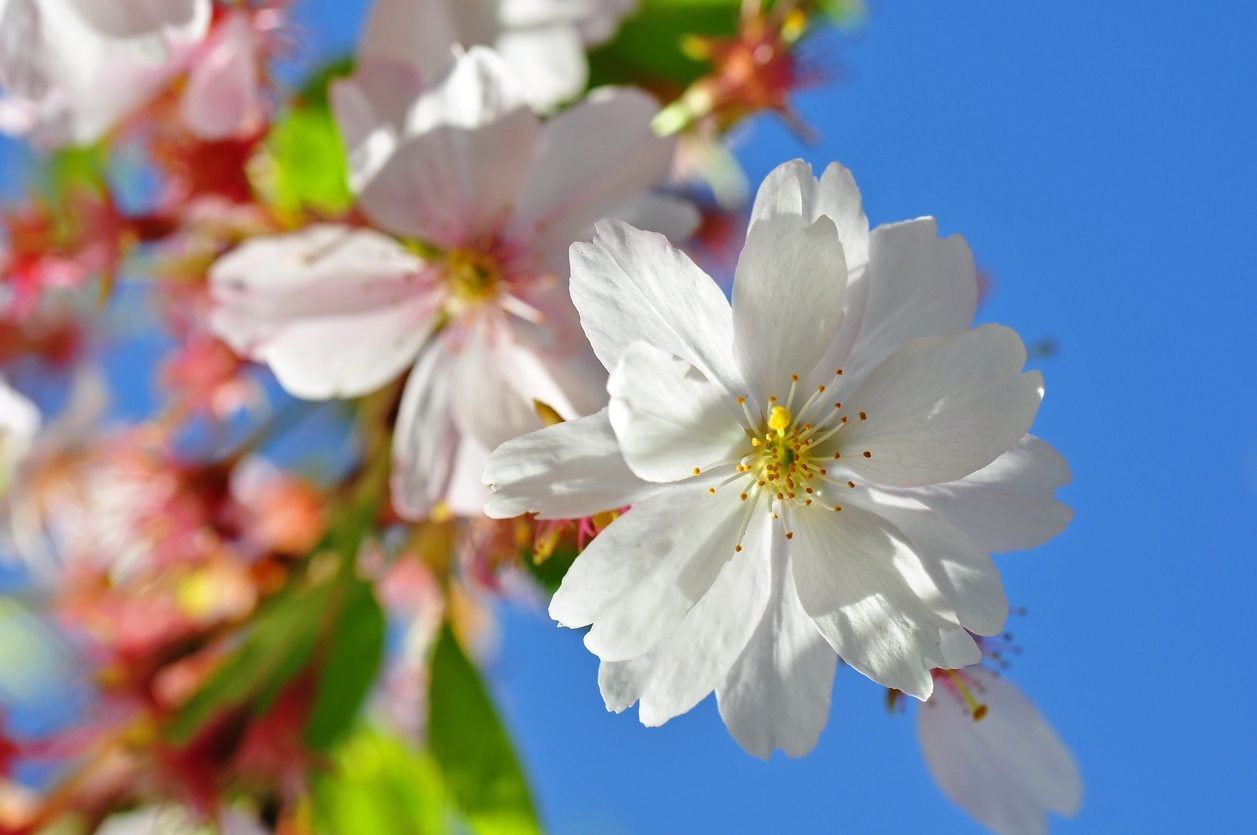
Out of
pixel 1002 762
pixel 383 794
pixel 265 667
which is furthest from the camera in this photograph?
pixel 383 794

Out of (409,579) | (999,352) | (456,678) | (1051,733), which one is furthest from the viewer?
(409,579)

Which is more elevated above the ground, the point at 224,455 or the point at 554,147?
the point at 554,147

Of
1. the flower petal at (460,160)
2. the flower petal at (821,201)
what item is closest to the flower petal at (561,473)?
the flower petal at (821,201)

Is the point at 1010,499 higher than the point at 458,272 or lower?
higher

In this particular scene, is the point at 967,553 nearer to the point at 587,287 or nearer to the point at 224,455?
the point at 587,287

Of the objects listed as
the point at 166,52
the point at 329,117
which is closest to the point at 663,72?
the point at 329,117

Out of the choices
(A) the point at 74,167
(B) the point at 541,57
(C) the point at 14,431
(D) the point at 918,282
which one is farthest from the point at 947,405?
(A) the point at 74,167

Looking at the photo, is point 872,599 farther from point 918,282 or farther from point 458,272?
point 458,272
